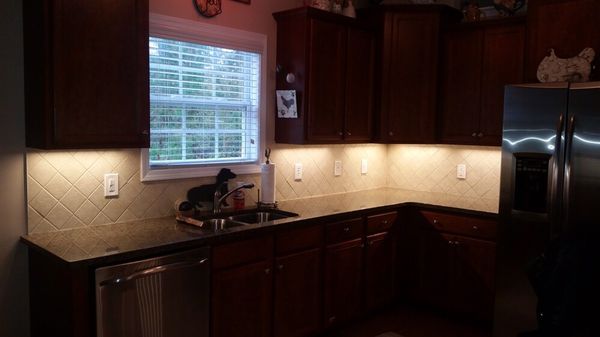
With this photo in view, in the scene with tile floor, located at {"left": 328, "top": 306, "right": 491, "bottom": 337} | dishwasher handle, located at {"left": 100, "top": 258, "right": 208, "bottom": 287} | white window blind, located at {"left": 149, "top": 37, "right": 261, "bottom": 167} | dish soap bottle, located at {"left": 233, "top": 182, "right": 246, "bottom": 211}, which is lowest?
tile floor, located at {"left": 328, "top": 306, "right": 491, "bottom": 337}

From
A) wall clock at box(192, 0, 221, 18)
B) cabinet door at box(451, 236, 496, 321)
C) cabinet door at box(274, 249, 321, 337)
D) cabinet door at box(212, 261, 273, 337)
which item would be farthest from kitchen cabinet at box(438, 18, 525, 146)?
cabinet door at box(212, 261, 273, 337)

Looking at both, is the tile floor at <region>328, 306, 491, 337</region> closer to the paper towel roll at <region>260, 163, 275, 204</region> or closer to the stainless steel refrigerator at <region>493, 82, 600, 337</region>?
the stainless steel refrigerator at <region>493, 82, 600, 337</region>

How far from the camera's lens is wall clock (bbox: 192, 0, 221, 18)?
3234 mm

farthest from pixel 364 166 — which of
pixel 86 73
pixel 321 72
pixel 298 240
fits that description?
pixel 86 73

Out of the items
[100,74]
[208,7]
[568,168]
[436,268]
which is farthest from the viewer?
[436,268]

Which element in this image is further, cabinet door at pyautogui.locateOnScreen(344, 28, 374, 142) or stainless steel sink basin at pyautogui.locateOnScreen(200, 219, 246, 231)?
cabinet door at pyautogui.locateOnScreen(344, 28, 374, 142)

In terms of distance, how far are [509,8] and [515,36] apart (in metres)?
0.25

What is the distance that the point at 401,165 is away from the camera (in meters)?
4.73

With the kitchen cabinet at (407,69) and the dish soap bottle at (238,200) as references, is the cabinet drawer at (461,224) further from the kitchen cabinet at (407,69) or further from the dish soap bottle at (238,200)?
the dish soap bottle at (238,200)

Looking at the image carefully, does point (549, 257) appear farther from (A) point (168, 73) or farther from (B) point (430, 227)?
(A) point (168, 73)

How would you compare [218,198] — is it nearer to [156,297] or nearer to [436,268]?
[156,297]

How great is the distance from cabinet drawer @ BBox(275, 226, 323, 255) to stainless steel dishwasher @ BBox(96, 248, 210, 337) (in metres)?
0.54

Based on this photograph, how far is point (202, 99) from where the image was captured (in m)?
3.36

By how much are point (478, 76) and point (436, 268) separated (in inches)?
59.8
